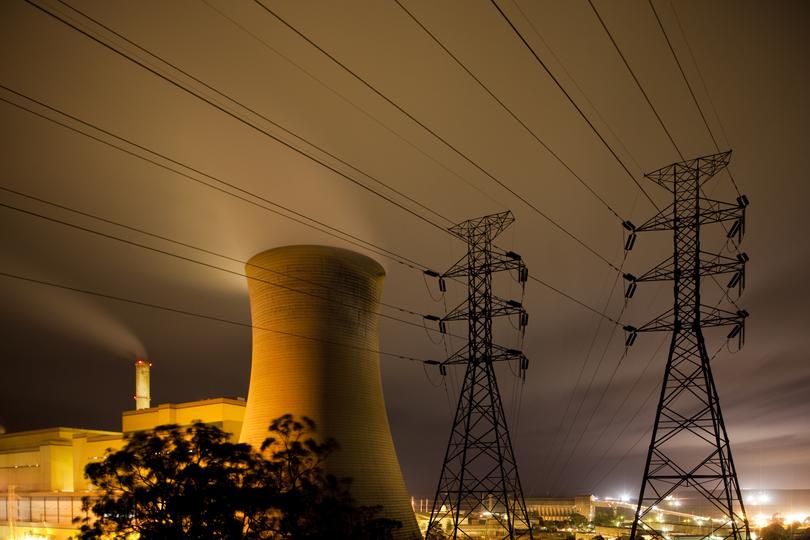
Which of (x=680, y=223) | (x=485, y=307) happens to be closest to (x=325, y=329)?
(x=485, y=307)

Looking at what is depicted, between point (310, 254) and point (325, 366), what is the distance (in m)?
4.26

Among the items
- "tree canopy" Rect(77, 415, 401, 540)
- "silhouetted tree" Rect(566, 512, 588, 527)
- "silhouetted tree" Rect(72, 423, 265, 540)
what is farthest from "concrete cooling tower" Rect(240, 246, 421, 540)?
"silhouetted tree" Rect(566, 512, 588, 527)

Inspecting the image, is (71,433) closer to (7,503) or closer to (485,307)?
(7,503)

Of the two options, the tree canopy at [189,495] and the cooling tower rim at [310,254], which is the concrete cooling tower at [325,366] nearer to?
the cooling tower rim at [310,254]

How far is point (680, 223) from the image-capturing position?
1812 cm

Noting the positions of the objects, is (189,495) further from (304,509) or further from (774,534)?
(774,534)

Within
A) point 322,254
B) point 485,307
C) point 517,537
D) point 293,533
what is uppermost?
point 322,254

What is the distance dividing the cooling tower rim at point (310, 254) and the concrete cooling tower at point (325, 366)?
0.04 m

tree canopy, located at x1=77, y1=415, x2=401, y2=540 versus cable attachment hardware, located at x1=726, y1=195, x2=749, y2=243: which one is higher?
cable attachment hardware, located at x1=726, y1=195, x2=749, y2=243

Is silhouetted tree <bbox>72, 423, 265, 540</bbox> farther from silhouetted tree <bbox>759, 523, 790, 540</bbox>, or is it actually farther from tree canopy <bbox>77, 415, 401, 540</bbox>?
silhouetted tree <bbox>759, 523, 790, 540</bbox>

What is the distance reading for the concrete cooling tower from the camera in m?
24.4

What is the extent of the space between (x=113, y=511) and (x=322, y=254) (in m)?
12.5

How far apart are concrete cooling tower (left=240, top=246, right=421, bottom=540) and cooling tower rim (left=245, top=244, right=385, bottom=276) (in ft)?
0.13

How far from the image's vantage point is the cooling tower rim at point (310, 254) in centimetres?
2555
